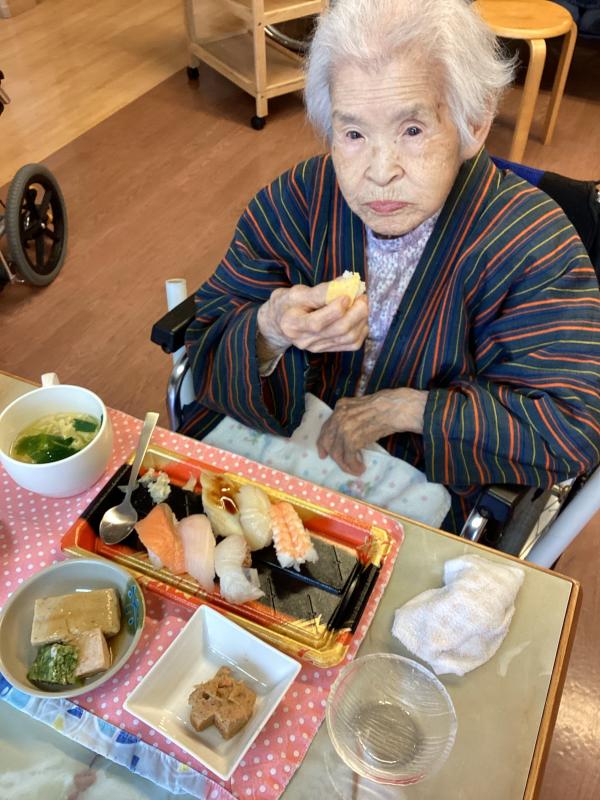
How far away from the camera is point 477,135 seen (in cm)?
105

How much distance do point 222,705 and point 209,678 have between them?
2.4 inches

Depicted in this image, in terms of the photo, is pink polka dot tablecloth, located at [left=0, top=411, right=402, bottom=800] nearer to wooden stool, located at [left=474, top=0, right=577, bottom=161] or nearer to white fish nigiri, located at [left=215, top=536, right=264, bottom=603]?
white fish nigiri, located at [left=215, top=536, right=264, bottom=603]

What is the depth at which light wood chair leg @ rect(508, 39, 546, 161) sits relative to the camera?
3047 mm

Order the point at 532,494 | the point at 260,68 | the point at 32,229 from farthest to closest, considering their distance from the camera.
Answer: the point at 260,68
the point at 32,229
the point at 532,494

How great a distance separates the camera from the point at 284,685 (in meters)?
0.74

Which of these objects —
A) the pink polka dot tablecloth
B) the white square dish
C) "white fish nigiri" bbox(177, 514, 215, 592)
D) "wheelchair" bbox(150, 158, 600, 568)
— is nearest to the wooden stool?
"wheelchair" bbox(150, 158, 600, 568)

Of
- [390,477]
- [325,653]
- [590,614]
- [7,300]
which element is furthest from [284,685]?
[7,300]

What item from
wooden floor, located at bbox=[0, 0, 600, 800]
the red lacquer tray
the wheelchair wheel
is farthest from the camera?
the wheelchair wheel

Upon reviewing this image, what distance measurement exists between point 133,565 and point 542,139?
11.4ft

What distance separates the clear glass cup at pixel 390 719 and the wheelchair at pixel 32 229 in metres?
2.24

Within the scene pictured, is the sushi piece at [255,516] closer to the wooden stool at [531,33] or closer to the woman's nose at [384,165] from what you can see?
the woman's nose at [384,165]

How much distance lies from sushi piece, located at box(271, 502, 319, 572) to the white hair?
0.66 m

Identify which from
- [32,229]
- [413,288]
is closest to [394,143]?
[413,288]

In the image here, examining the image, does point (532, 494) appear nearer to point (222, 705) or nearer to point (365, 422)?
point (365, 422)
